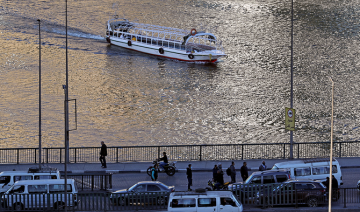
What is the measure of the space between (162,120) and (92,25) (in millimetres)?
40825

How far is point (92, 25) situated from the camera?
283 ft

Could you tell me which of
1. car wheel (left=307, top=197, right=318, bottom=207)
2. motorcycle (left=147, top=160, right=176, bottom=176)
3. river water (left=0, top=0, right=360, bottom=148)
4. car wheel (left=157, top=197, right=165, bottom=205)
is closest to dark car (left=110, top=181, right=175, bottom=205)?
car wheel (left=157, top=197, right=165, bottom=205)

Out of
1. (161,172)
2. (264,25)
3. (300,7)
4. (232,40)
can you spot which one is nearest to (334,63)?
(232,40)

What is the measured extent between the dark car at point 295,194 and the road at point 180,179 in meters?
4.17

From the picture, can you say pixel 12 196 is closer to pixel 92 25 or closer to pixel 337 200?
pixel 337 200

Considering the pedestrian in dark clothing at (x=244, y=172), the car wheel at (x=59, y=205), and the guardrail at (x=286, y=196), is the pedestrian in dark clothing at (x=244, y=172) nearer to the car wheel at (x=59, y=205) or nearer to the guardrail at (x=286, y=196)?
the guardrail at (x=286, y=196)

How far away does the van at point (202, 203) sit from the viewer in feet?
72.0

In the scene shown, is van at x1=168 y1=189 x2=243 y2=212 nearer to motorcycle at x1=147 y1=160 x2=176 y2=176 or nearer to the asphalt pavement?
motorcycle at x1=147 y1=160 x2=176 y2=176

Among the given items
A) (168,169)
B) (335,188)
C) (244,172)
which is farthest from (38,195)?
Result: (335,188)

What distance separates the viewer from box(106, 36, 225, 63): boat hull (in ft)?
231

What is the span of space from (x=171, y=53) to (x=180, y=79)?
30.3 ft

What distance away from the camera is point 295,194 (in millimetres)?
23469

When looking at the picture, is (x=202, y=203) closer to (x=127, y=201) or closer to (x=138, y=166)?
(x=127, y=201)

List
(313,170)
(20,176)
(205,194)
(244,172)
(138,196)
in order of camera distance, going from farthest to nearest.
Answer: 1. (244,172)
2. (313,170)
3. (20,176)
4. (138,196)
5. (205,194)
